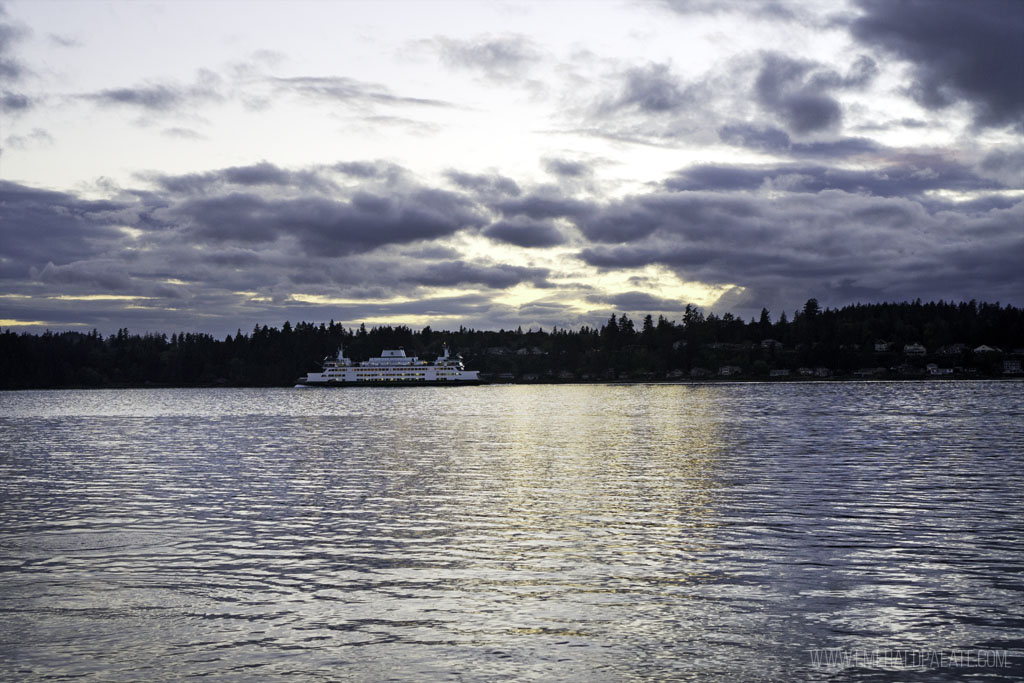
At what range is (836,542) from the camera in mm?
Result: 22297

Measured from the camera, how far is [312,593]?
691 inches

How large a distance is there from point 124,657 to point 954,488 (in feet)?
97.6

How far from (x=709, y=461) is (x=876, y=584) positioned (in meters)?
25.9

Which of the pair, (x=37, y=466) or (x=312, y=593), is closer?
(x=312, y=593)

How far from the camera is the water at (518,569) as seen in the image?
13.6 metres

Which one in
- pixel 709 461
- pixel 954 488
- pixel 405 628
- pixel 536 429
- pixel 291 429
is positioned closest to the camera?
pixel 405 628

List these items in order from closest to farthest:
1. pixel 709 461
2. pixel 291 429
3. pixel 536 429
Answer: pixel 709 461 → pixel 536 429 → pixel 291 429

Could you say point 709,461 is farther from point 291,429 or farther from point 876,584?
point 291,429

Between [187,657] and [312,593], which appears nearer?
[187,657]

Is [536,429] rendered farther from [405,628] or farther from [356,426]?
[405,628]

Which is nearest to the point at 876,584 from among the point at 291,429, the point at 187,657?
the point at 187,657

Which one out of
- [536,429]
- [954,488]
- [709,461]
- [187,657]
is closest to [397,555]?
[187,657]

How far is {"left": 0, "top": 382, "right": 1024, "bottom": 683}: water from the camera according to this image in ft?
44.5

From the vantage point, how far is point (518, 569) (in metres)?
19.6
